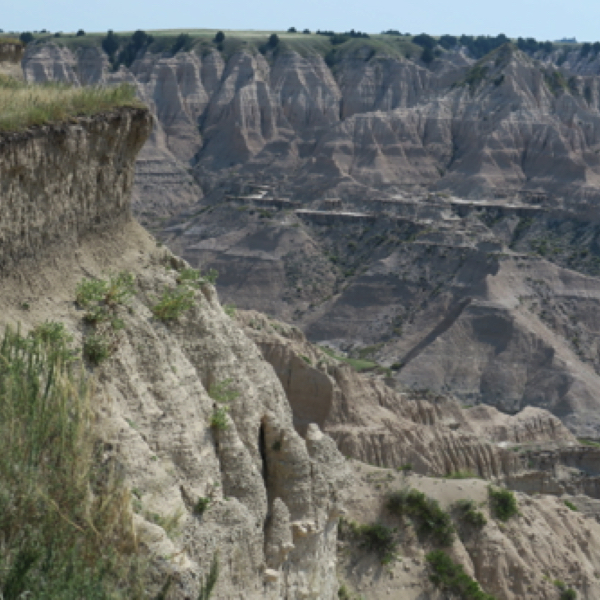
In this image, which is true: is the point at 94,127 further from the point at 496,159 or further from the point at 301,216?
the point at 496,159

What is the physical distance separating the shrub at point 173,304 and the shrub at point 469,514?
14893 mm

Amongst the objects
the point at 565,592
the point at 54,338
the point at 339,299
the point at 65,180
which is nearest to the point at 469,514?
the point at 565,592

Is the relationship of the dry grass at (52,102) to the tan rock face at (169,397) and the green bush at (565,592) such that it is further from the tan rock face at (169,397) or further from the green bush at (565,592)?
the green bush at (565,592)

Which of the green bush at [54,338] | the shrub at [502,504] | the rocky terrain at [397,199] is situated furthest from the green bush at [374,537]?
the rocky terrain at [397,199]

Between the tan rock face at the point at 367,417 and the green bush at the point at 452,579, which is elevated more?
the green bush at the point at 452,579

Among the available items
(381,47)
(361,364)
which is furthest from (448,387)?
(381,47)

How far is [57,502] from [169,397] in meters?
4.66

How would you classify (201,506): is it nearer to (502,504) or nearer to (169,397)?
(169,397)

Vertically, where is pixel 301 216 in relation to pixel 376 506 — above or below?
below

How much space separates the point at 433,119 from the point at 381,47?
30182 millimetres

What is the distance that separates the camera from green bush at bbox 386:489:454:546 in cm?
2806

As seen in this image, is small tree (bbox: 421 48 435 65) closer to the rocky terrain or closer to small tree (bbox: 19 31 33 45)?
the rocky terrain

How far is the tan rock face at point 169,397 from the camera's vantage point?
44.3 ft

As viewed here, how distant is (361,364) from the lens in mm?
74625
